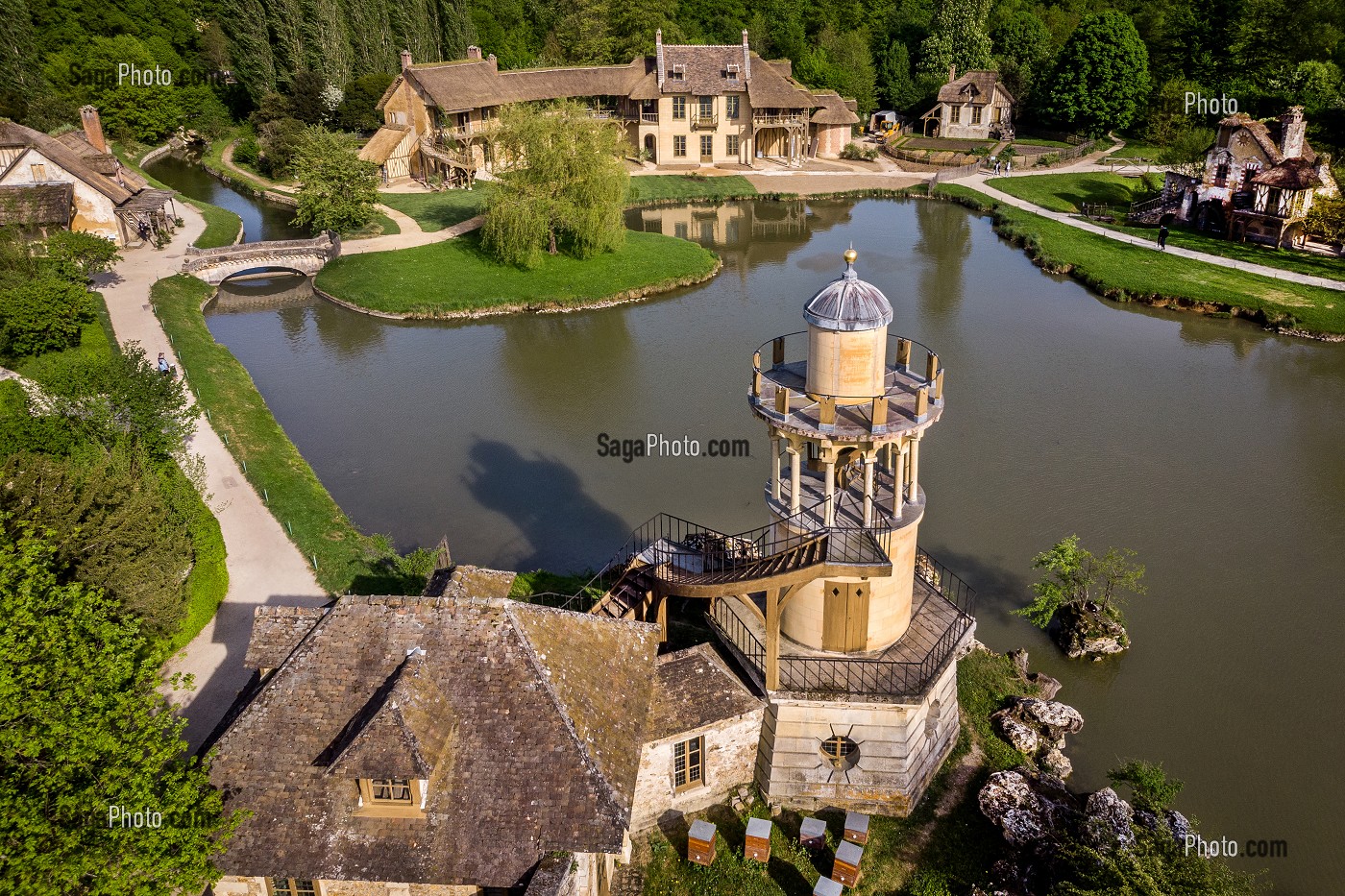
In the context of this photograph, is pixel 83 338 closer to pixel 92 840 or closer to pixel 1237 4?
pixel 92 840

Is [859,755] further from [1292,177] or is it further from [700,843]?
[1292,177]

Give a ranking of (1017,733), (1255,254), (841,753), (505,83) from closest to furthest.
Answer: (841,753)
(1017,733)
(1255,254)
(505,83)

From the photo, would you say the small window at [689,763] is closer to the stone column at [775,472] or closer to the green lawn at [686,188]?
the stone column at [775,472]

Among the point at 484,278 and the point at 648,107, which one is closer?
the point at 484,278

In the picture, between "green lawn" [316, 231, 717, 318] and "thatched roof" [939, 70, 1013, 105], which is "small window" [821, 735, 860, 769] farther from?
"thatched roof" [939, 70, 1013, 105]

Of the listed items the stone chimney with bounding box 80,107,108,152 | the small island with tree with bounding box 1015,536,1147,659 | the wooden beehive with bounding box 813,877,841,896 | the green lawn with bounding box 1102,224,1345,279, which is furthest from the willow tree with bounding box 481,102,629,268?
the wooden beehive with bounding box 813,877,841,896

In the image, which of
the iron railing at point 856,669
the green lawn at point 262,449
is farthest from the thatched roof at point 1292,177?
the green lawn at point 262,449

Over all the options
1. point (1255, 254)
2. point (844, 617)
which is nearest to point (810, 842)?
point (844, 617)
